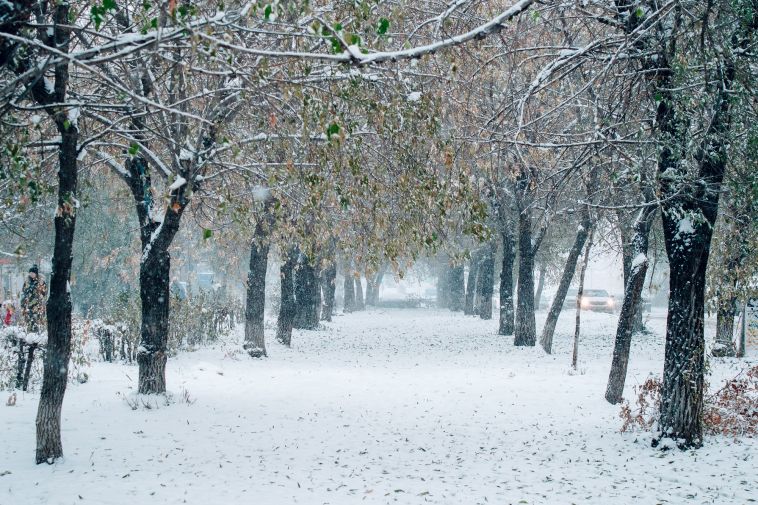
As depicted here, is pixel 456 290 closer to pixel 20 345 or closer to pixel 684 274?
pixel 20 345

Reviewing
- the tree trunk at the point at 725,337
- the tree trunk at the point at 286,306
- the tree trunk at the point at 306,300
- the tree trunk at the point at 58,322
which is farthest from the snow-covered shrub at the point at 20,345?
the tree trunk at the point at 725,337

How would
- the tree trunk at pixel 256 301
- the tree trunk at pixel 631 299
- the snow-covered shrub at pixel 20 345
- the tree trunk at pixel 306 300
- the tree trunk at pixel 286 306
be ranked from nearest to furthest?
the tree trunk at pixel 631 299
the snow-covered shrub at pixel 20 345
the tree trunk at pixel 256 301
the tree trunk at pixel 286 306
the tree trunk at pixel 306 300

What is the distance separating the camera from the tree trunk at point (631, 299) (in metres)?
10.3

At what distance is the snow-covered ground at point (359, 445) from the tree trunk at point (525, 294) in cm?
413

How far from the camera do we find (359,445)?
9156mm

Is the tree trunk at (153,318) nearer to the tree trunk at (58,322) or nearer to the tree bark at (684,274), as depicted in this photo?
the tree trunk at (58,322)

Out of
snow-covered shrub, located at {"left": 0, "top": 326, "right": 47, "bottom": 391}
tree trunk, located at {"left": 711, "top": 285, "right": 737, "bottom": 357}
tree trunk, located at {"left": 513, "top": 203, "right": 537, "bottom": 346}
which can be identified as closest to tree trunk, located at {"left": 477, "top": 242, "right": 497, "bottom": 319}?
tree trunk, located at {"left": 513, "top": 203, "right": 537, "bottom": 346}

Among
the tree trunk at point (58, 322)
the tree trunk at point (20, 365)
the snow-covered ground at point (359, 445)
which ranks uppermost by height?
the tree trunk at point (58, 322)

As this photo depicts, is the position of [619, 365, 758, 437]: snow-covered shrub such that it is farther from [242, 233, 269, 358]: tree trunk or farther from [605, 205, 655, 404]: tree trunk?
[242, 233, 269, 358]: tree trunk

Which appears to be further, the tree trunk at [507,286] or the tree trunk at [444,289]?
the tree trunk at [444,289]

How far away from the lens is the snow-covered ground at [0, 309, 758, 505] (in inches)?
271

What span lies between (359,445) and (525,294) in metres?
12.5

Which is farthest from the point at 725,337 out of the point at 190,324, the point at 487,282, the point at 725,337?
the point at 190,324

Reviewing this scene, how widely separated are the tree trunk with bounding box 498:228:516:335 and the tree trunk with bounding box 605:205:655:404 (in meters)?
12.4
